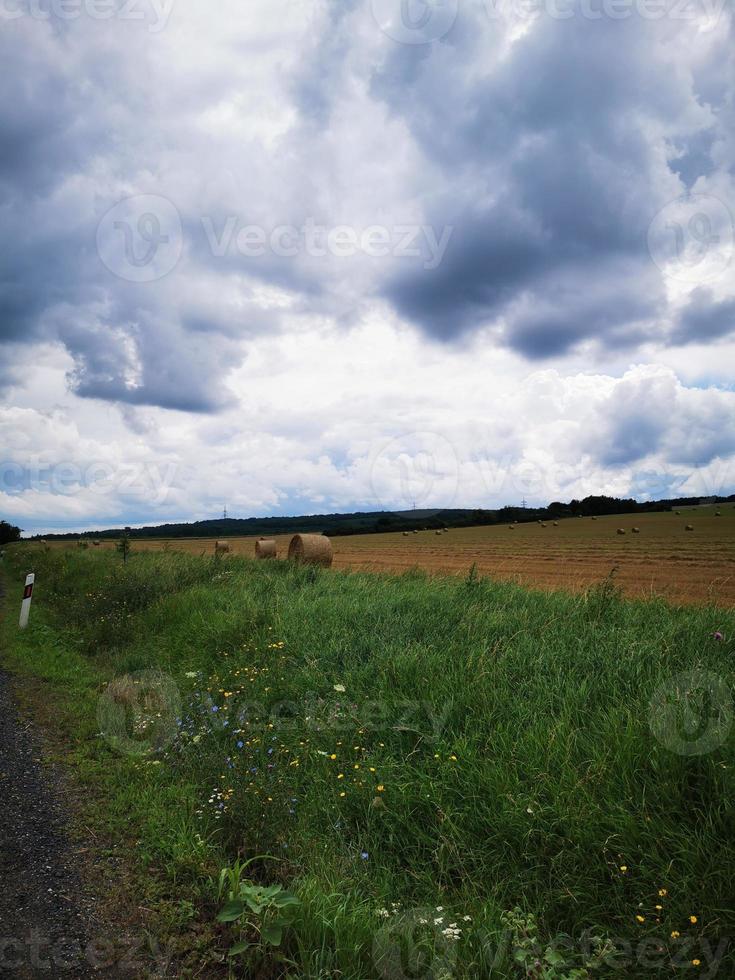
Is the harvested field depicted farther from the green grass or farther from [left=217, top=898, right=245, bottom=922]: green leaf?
[left=217, top=898, right=245, bottom=922]: green leaf

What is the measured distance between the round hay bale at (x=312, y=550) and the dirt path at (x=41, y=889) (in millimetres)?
13282

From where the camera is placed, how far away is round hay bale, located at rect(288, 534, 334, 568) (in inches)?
737

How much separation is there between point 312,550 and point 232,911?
1565 centimetres

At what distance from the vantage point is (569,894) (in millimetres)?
3355

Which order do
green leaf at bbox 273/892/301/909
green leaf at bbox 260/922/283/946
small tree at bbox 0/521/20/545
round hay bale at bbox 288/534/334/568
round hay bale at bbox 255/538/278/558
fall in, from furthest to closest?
1. small tree at bbox 0/521/20/545
2. round hay bale at bbox 255/538/278/558
3. round hay bale at bbox 288/534/334/568
4. green leaf at bbox 273/892/301/909
5. green leaf at bbox 260/922/283/946

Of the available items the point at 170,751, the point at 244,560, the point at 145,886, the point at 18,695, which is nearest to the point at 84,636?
the point at 18,695

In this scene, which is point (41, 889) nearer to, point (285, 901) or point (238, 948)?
point (238, 948)

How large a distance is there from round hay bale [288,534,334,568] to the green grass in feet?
34.8

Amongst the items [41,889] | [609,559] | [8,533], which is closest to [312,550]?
[609,559]

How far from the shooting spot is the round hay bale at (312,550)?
18719mm

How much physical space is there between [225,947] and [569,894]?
1937 millimetres

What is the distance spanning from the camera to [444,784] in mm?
4223

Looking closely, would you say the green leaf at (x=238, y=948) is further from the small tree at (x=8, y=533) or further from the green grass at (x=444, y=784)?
the small tree at (x=8, y=533)

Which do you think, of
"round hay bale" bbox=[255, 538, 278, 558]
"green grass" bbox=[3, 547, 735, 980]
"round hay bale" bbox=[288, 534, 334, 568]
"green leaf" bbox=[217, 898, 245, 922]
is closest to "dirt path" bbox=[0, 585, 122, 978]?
"green grass" bbox=[3, 547, 735, 980]
